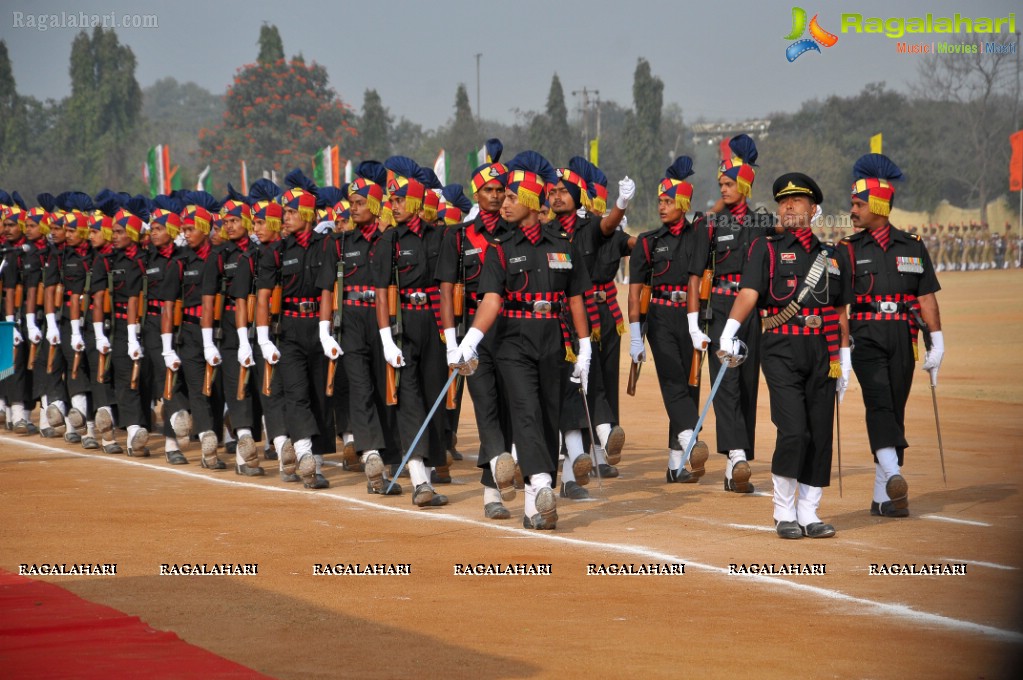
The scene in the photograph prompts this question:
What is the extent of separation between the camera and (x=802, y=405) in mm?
9766

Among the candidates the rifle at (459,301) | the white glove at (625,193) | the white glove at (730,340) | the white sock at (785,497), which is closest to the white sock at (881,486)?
the white sock at (785,497)

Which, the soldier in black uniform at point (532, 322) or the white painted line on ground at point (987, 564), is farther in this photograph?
the soldier in black uniform at point (532, 322)

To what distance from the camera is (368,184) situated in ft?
39.7

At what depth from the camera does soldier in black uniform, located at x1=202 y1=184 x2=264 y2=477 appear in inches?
522

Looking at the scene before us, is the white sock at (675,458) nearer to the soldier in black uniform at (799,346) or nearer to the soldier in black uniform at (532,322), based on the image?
the soldier in black uniform at (532,322)

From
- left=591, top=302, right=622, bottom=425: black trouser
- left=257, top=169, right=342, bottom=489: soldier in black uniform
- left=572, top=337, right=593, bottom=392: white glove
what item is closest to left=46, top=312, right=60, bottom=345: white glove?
left=257, top=169, right=342, bottom=489: soldier in black uniform

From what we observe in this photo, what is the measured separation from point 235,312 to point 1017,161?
139 ft

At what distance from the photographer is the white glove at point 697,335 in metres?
11.9

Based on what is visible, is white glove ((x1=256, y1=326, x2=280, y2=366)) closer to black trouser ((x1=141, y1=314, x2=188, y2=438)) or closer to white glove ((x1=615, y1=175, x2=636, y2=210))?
black trouser ((x1=141, y1=314, x2=188, y2=438))

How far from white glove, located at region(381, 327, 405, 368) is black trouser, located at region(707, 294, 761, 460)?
8.36ft

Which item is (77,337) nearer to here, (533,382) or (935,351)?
(533,382)

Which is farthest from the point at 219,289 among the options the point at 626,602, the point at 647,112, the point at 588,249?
the point at 647,112

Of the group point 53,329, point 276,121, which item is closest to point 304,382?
point 53,329

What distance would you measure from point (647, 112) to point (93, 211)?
59.4 m
